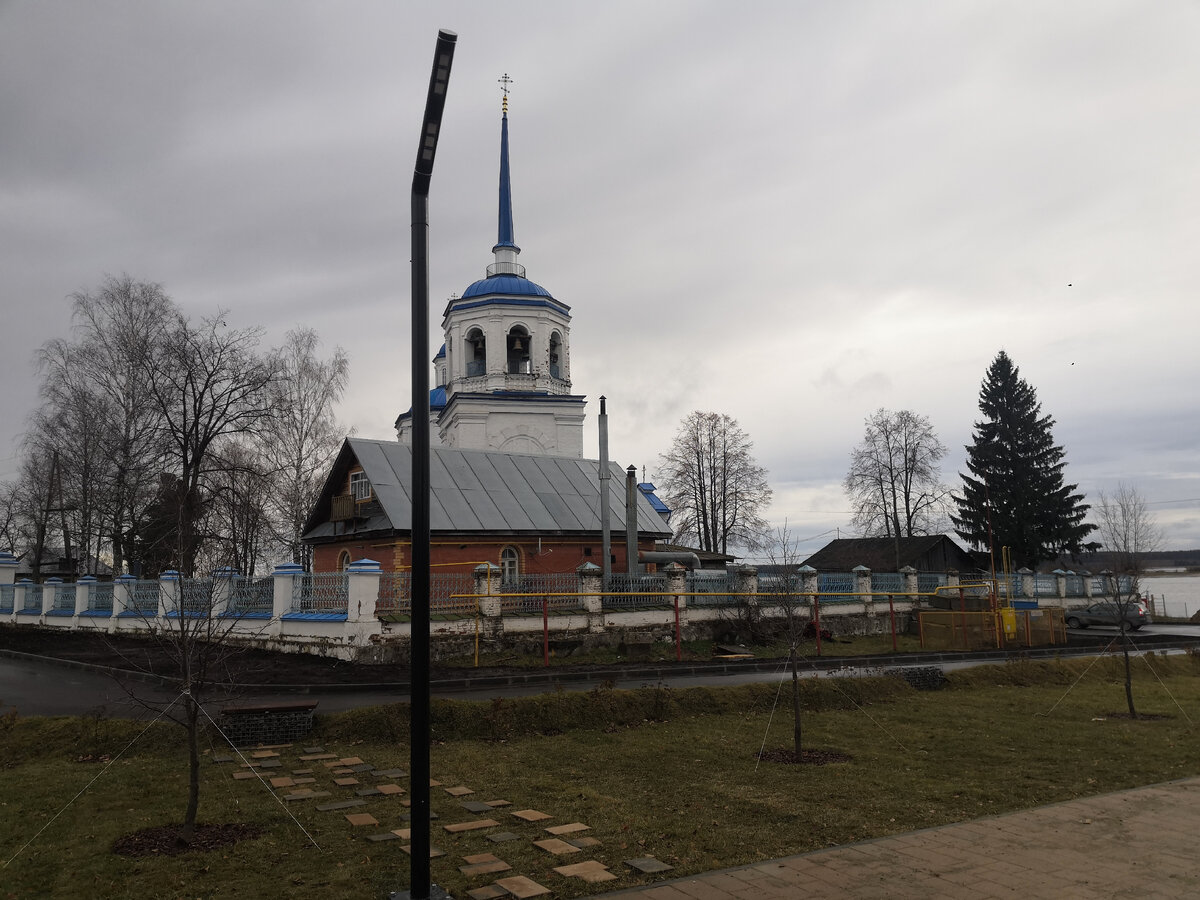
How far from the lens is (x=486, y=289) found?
40.9 m

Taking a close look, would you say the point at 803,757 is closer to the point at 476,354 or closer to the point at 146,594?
the point at 146,594

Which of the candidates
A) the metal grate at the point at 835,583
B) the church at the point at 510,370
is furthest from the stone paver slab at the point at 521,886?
the church at the point at 510,370

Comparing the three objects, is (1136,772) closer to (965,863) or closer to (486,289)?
(965,863)

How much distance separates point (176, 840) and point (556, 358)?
36.8 meters

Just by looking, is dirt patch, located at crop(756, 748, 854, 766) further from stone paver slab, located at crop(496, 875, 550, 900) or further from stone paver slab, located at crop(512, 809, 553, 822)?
stone paver slab, located at crop(496, 875, 550, 900)

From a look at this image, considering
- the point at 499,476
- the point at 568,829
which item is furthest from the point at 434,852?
the point at 499,476

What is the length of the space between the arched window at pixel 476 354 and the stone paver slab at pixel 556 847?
3593 centimetres

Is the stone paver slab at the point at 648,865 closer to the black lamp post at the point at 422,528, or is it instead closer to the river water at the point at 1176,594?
the black lamp post at the point at 422,528

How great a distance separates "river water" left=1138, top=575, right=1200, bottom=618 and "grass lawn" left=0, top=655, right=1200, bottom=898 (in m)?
30.1

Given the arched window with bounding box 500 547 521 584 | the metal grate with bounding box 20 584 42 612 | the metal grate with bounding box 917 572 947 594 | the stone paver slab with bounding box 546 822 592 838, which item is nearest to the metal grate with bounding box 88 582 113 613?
the metal grate with bounding box 20 584 42 612

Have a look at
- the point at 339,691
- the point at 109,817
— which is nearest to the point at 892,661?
the point at 339,691

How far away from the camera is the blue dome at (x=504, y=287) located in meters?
40.7

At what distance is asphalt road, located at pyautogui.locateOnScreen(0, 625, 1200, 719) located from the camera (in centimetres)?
1246

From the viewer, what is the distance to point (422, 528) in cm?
555
